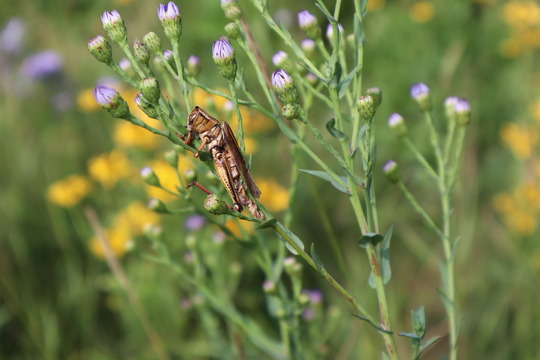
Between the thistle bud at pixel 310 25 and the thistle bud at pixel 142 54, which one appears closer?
the thistle bud at pixel 142 54

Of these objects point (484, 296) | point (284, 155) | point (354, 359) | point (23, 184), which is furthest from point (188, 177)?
point (23, 184)

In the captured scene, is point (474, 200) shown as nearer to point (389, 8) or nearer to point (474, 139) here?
point (474, 139)

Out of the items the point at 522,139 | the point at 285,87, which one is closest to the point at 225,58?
the point at 285,87

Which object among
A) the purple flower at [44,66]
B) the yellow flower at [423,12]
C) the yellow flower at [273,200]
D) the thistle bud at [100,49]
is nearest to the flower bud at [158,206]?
the thistle bud at [100,49]

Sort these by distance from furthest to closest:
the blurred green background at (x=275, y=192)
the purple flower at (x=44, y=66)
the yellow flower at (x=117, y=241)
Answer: the purple flower at (x=44, y=66)
the yellow flower at (x=117, y=241)
the blurred green background at (x=275, y=192)

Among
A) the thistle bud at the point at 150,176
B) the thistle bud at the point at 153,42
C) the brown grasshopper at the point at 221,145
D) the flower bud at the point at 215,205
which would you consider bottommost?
the flower bud at the point at 215,205

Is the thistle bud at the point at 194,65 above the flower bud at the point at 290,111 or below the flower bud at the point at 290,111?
above

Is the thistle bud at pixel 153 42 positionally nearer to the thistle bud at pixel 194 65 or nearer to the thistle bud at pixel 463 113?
the thistle bud at pixel 194 65
